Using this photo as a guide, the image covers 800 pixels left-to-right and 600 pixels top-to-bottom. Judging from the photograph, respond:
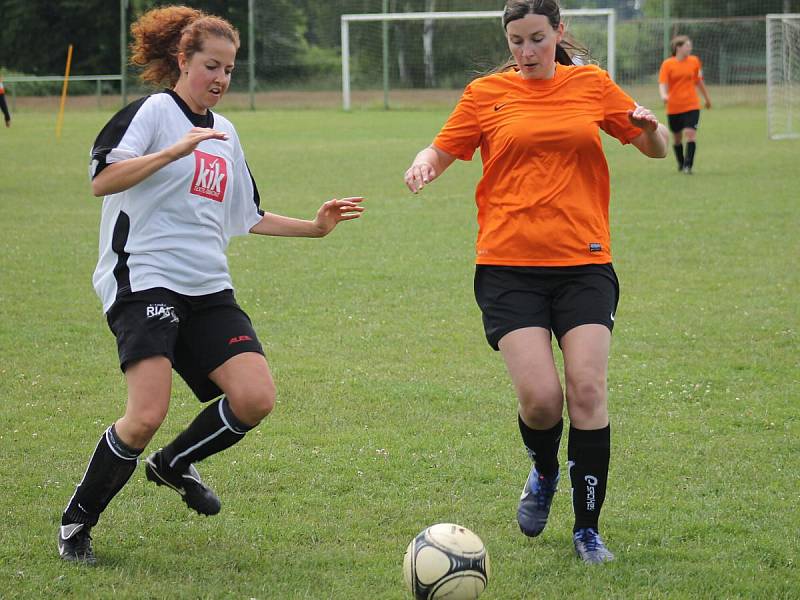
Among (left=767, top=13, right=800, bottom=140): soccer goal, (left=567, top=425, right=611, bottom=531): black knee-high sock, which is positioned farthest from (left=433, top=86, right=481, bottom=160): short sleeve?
(left=767, top=13, right=800, bottom=140): soccer goal

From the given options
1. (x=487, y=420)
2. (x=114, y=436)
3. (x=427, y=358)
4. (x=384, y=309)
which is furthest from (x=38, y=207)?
(x=114, y=436)

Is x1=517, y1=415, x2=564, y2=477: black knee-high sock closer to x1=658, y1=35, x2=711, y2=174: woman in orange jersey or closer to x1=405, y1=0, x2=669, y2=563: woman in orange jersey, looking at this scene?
x1=405, y1=0, x2=669, y2=563: woman in orange jersey

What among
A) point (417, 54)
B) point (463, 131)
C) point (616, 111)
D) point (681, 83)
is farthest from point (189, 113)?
point (417, 54)

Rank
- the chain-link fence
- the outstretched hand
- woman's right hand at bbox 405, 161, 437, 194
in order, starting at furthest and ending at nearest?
the chain-link fence < the outstretched hand < woman's right hand at bbox 405, 161, 437, 194

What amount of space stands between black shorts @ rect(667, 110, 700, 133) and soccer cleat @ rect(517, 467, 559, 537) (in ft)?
48.5

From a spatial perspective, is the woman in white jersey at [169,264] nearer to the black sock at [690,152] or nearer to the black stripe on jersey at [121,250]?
the black stripe on jersey at [121,250]

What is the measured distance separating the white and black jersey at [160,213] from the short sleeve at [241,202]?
0.21 meters

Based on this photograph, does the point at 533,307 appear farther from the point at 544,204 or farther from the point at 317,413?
the point at 317,413

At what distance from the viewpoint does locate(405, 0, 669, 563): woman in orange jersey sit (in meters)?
4.29

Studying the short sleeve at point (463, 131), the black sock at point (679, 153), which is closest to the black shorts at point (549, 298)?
the short sleeve at point (463, 131)

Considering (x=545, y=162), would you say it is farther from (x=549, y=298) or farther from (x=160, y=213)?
(x=160, y=213)

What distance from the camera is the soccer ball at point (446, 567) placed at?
371cm

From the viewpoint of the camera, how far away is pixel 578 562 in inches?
169

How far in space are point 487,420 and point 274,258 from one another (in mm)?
5719
